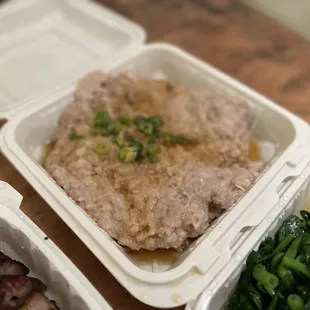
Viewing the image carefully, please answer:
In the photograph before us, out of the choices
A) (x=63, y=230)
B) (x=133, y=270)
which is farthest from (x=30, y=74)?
(x=133, y=270)

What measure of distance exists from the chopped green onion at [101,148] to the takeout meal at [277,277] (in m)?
0.62

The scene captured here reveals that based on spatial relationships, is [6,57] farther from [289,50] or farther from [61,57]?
[289,50]

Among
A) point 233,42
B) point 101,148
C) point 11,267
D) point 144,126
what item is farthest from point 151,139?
point 233,42

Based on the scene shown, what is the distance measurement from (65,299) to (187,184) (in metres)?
0.51

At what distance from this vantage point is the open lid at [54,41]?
204cm

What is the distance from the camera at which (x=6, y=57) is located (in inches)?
85.5

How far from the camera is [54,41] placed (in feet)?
7.52

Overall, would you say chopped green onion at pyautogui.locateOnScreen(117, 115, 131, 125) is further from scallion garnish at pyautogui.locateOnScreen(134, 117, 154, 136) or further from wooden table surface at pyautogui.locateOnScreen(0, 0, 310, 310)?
wooden table surface at pyautogui.locateOnScreen(0, 0, 310, 310)

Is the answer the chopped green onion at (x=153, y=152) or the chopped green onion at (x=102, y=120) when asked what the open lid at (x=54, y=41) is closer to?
the chopped green onion at (x=102, y=120)

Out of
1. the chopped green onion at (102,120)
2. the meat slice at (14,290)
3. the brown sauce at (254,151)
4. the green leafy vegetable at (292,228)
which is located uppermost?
the green leafy vegetable at (292,228)

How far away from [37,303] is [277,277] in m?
0.68

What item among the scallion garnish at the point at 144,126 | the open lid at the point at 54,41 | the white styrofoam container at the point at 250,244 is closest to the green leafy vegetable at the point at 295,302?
the white styrofoam container at the point at 250,244

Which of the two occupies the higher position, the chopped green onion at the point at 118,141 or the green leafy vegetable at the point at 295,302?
the green leafy vegetable at the point at 295,302

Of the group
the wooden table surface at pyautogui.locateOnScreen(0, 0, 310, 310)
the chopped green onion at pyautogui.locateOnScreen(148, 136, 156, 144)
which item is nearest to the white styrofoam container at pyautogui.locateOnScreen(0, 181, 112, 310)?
the wooden table surface at pyautogui.locateOnScreen(0, 0, 310, 310)
